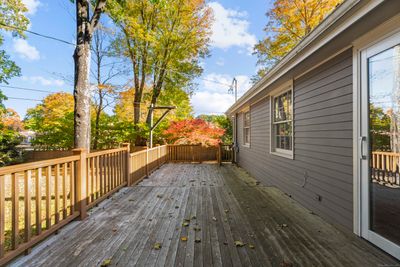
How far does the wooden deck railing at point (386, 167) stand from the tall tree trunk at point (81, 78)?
15.8ft

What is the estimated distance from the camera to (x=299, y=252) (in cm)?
213

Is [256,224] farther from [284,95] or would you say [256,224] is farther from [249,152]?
[249,152]

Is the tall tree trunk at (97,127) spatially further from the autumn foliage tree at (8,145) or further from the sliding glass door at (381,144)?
the sliding glass door at (381,144)

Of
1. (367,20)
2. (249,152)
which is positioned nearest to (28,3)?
(249,152)

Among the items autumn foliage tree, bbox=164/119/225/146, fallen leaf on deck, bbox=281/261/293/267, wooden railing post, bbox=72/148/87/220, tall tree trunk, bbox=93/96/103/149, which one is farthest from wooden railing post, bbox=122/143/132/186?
tall tree trunk, bbox=93/96/103/149

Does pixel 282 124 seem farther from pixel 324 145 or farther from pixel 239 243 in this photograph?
pixel 239 243

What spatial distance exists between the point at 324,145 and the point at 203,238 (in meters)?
2.29

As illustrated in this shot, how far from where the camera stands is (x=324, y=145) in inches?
122

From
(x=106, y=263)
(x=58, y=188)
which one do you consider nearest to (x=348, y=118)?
(x=106, y=263)

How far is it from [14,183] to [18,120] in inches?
1117

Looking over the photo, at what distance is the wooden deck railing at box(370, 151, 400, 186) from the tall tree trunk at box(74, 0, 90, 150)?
481cm

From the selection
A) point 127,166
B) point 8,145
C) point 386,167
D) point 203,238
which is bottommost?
point 203,238

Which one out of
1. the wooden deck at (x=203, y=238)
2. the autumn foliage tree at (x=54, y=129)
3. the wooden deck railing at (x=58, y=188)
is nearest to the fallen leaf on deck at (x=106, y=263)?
the wooden deck at (x=203, y=238)

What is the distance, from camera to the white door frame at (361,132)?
2162mm
